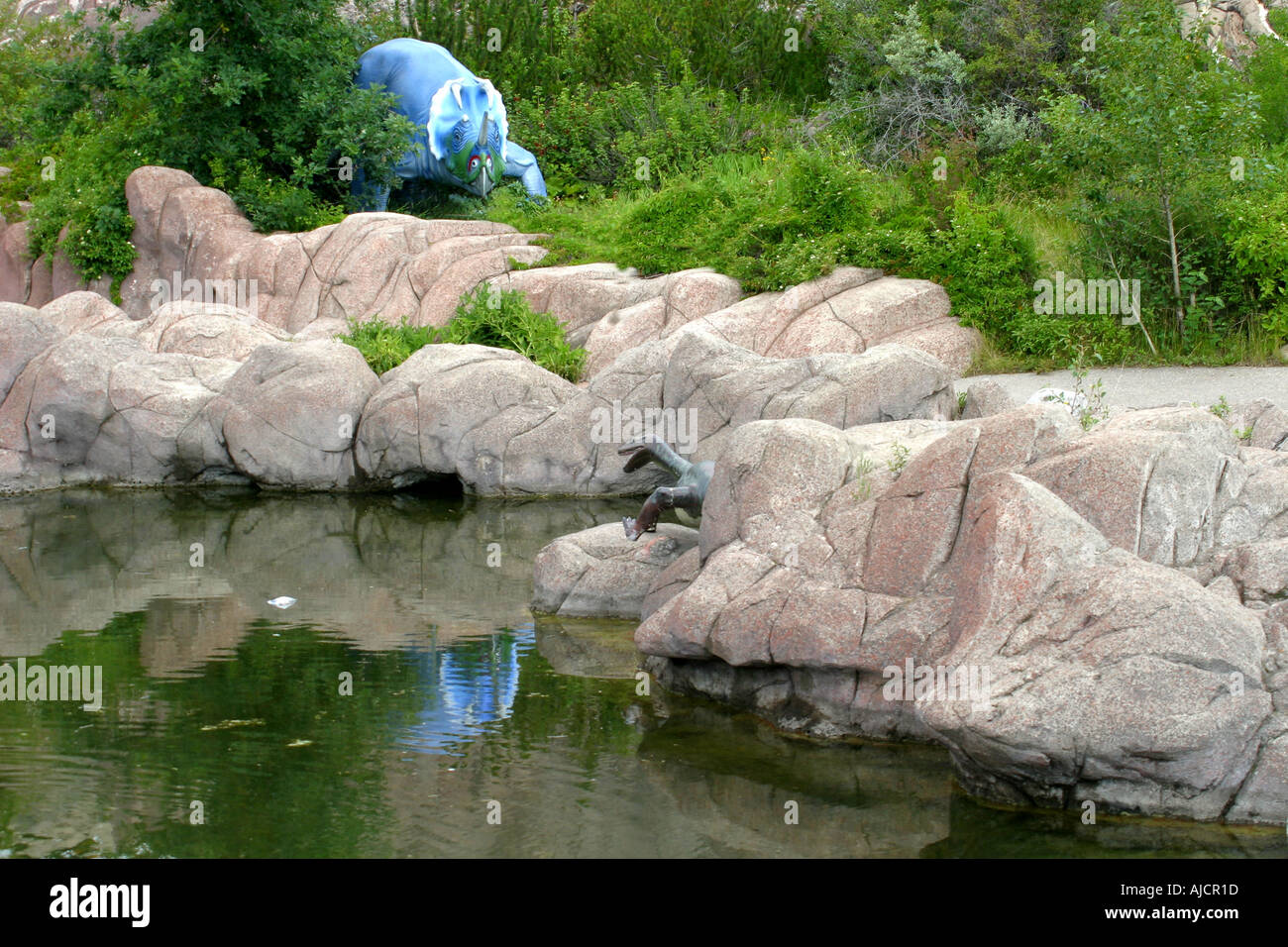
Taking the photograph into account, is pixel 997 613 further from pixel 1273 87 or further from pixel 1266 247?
pixel 1273 87

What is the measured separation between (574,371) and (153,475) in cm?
561

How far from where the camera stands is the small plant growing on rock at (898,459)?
870cm

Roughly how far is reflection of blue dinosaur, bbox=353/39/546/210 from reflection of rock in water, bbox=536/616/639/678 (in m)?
15.9

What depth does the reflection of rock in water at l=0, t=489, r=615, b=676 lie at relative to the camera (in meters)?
10.9

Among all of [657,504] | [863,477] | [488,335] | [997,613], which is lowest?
[657,504]

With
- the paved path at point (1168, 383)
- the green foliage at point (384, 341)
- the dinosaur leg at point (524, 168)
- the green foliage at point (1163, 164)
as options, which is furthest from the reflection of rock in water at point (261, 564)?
the dinosaur leg at point (524, 168)

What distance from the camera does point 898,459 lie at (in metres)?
8.81

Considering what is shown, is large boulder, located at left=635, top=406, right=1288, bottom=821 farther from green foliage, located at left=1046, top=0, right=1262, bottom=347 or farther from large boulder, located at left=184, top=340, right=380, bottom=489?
green foliage, located at left=1046, top=0, right=1262, bottom=347

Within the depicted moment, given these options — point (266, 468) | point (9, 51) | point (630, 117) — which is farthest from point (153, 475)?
point (9, 51)

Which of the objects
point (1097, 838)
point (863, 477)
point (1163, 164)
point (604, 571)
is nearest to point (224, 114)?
point (1163, 164)

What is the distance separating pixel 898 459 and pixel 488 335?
1139 cm

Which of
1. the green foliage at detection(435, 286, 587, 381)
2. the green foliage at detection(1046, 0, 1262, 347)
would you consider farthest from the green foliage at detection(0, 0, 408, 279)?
the green foliage at detection(1046, 0, 1262, 347)

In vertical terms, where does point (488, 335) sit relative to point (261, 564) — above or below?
above
